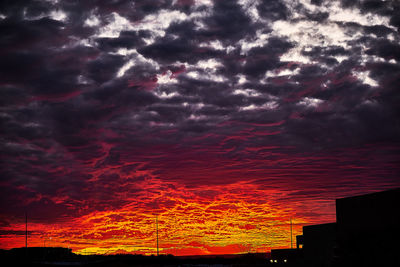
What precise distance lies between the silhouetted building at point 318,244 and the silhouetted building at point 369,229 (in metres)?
26.0

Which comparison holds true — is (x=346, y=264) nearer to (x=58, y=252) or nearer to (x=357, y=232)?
(x=357, y=232)

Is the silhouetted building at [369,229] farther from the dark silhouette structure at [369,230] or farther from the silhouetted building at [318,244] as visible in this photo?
the silhouetted building at [318,244]

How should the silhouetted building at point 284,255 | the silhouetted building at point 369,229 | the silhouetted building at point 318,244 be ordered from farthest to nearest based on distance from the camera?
the silhouetted building at point 284,255 < the silhouetted building at point 318,244 < the silhouetted building at point 369,229

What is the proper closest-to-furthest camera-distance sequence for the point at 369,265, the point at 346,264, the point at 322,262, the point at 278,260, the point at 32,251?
the point at 369,265 < the point at 346,264 < the point at 322,262 < the point at 278,260 < the point at 32,251

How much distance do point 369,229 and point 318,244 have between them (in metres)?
35.9

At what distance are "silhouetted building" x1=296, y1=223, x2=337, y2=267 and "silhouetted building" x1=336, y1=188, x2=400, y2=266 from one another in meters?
26.0

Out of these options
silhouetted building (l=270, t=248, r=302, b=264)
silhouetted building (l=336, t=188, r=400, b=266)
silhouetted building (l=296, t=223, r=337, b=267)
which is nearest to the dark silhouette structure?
silhouetted building (l=336, t=188, r=400, b=266)

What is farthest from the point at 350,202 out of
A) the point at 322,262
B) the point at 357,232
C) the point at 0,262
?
the point at 0,262

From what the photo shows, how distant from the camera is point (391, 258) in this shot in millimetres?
45125

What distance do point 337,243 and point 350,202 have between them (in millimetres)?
5924

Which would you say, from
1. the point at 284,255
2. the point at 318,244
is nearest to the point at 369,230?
the point at 318,244

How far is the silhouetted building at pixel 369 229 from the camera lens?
45062 millimetres

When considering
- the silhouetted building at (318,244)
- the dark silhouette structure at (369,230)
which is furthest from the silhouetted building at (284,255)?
the dark silhouette structure at (369,230)

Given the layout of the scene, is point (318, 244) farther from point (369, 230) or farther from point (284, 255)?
point (284, 255)
